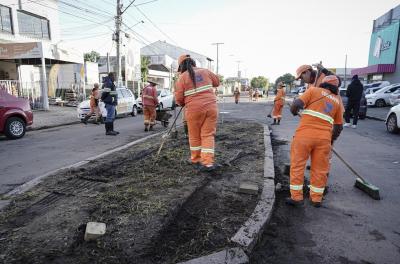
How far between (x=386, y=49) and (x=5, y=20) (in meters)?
36.7

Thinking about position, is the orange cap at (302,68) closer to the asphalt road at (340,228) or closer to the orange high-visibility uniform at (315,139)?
the orange high-visibility uniform at (315,139)

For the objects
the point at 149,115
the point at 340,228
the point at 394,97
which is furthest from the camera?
the point at 394,97

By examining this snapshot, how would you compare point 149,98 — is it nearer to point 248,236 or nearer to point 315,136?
point 315,136

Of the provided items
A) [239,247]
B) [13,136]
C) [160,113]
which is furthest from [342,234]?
[13,136]

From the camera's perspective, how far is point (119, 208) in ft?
11.3

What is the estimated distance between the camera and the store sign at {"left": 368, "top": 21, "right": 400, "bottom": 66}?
1216 inches

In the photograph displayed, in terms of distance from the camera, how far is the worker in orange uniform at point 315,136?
3656mm

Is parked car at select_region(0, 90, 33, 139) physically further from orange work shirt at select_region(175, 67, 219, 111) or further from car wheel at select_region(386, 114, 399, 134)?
car wheel at select_region(386, 114, 399, 134)

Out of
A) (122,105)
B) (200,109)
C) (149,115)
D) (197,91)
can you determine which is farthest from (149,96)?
(122,105)

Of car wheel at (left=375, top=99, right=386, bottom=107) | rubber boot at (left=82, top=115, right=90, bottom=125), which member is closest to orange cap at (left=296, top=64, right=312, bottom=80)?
rubber boot at (left=82, top=115, right=90, bottom=125)

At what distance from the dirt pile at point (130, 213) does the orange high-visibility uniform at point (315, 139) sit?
2.29 ft

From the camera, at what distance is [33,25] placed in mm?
21859

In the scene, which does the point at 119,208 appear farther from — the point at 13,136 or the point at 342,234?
the point at 13,136

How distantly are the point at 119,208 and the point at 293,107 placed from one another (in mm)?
2478
